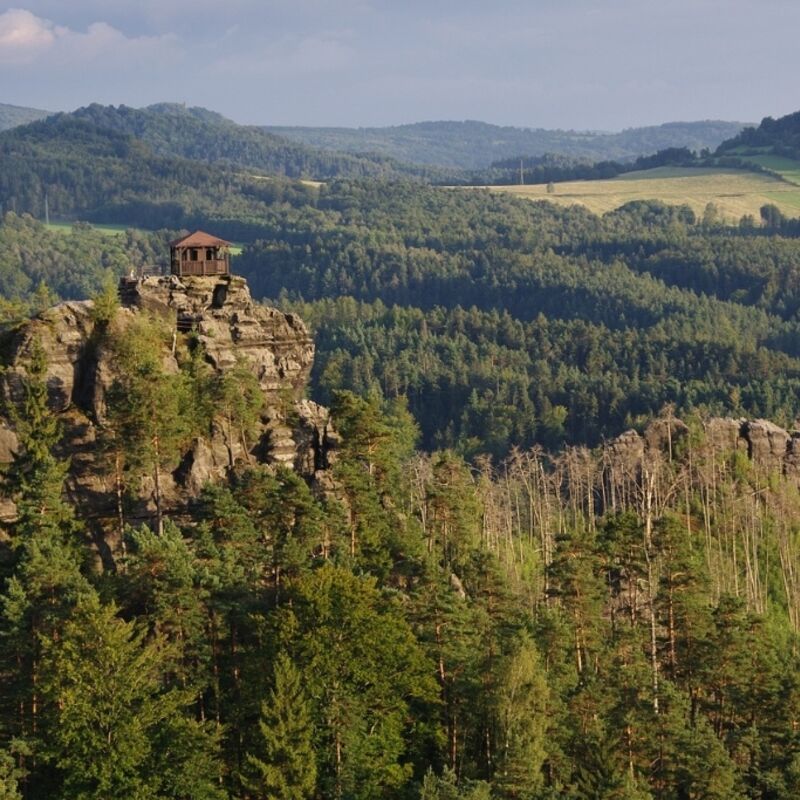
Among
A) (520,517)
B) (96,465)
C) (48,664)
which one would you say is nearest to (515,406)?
(520,517)

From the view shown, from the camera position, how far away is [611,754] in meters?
59.9

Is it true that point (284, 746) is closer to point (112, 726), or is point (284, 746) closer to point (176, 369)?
point (112, 726)

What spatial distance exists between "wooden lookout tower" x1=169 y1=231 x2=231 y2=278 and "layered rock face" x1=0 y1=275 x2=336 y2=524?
1.41m

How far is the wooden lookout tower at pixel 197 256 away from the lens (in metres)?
82.7

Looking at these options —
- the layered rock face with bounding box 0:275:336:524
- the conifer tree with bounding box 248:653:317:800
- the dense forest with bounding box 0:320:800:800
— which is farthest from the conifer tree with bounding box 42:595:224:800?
the layered rock face with bounding box 0:275:336:524

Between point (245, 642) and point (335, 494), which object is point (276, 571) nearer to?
point (245, 642)

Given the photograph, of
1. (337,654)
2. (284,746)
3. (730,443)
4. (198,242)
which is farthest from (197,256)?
(730,443)

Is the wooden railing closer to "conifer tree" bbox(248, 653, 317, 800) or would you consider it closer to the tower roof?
the tower roof

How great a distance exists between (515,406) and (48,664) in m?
139

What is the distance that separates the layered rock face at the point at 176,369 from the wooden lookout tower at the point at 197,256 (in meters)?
1.41

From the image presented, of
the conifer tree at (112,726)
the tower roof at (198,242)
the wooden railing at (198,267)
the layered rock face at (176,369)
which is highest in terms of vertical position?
the tower roof at (198,242)

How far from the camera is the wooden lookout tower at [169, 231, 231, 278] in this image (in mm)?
82688

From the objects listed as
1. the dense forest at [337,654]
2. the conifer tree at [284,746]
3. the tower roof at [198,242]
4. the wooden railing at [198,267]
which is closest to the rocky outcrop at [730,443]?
the dense forest at [337,654]

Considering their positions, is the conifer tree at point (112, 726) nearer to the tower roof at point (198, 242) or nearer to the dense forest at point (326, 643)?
the dense forest at point (326, 643)
